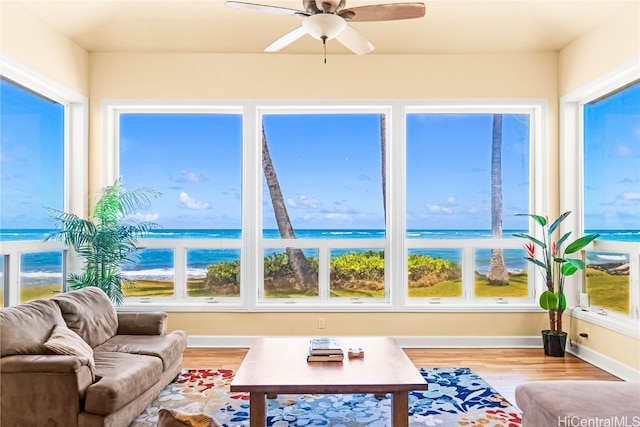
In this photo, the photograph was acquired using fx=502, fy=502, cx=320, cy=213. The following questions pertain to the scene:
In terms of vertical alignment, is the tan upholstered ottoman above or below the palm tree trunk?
below

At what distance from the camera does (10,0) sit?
4.16 meters

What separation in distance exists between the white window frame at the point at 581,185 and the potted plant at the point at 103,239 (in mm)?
4401

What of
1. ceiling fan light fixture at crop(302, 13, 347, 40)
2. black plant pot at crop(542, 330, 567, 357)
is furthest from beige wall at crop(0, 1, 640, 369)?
ceiling fan light fixture at crop(302, 13, 347, 40)

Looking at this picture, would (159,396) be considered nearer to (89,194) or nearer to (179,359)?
(179,359)

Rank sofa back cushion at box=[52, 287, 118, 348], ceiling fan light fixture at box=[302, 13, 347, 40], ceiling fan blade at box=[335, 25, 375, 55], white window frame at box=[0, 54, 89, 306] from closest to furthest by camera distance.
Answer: ceiling fan light fixture at box=[302, 13, 347, 40]
ceiling fan blade at box=[335, 25, 375, 55]
sofa back cushion at box=[52, 287, 118, 348]
white window frame at box=[0, 54, 89, 306]

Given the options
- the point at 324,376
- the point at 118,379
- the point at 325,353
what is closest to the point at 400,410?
the point at 324,376

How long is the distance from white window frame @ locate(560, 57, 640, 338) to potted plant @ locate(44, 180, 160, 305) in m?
4.40

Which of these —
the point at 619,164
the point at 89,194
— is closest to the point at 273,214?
the point at 89,194

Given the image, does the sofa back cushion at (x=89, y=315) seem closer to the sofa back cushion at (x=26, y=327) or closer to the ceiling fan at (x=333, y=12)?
the sofa back cushion at (x=26, y=327)

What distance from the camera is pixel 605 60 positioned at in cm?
458

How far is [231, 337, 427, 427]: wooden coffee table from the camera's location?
278 cm

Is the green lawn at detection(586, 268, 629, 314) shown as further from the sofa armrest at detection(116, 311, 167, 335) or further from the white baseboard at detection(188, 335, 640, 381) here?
the sofa armrest at detection(116, 311, 167, 335)

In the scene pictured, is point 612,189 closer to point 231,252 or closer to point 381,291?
point 381,291

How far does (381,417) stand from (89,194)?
12.6 ft
